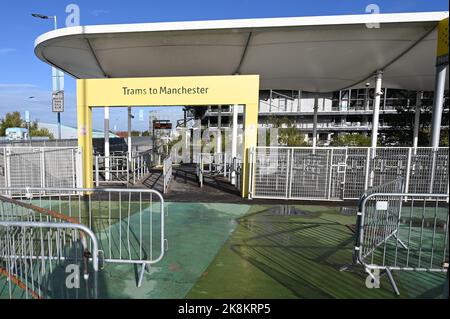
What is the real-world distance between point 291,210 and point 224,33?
5359 mm

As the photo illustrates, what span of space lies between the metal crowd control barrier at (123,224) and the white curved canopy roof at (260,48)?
476cm

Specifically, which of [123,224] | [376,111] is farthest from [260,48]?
[123,224]

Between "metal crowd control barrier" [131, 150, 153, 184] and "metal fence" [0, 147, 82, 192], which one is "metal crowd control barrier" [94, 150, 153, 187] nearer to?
"metal crowd control barrier" [131, 150, 153, 184]

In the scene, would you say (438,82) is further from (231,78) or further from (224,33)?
(224,33)

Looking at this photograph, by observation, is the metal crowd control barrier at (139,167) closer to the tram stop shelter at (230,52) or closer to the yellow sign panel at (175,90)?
the tram stop shelter at (230,52)

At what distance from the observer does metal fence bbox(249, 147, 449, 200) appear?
27.3 feet

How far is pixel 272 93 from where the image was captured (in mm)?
50562

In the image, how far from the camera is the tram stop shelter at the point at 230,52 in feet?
25.5

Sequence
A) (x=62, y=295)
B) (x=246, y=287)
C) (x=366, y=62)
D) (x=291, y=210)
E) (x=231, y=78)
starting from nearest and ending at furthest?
1. (x=62, y=295)
2. (x=246, y=287)
3. (x=291, y=210)
4. (x=231, y=78)
5. (x=366, y=62)

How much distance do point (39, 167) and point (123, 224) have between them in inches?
168

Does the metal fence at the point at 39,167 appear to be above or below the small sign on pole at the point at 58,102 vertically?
below

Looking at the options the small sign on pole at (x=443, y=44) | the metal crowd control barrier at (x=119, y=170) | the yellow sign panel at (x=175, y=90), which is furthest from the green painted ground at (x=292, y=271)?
the metal crowd control barrier at (x=119, y=170)
